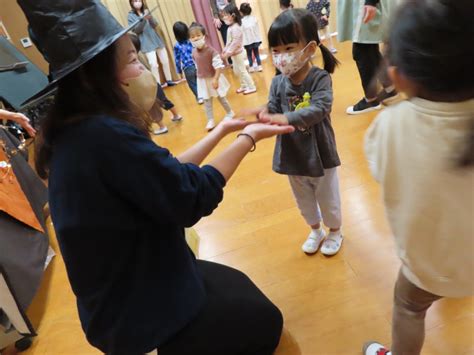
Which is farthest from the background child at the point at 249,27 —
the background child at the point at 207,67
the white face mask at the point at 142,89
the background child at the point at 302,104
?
the white face mask at the point at 142,89

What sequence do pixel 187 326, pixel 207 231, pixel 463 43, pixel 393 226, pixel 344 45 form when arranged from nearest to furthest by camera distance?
1. pixel 463 43
2. pixel 393 226
3. pixel 187 326
4. pixel 207 231
5. pixel 344 45

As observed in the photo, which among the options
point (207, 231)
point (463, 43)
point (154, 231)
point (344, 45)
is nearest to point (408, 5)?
point (463, 43)

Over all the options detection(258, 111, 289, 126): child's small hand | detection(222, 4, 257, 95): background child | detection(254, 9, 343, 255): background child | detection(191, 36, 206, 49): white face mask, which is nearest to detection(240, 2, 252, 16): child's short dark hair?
detection(222, 4, 257, 95): background child

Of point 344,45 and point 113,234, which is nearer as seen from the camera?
point 113,234

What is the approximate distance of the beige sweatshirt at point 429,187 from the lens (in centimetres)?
63

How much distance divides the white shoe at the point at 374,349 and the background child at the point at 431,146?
17.4 inches

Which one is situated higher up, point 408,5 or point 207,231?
point 408,5

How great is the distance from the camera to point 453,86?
615 millimetres

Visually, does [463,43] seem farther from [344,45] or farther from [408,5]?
[344,45]

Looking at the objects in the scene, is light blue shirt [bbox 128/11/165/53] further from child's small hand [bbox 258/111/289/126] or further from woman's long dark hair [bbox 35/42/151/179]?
woman's long dark hair [bbox 35/42/151/179]

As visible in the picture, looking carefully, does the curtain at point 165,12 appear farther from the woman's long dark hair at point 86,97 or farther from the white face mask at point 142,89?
the woman's long dark hair at point 86,97

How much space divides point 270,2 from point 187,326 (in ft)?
18.2

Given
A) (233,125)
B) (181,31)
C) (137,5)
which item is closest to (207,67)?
(181,31)

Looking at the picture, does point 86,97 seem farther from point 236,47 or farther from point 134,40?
point 236,47
